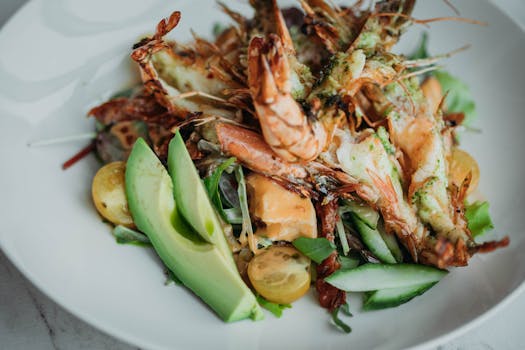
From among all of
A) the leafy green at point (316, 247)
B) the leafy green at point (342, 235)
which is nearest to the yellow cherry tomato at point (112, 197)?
the leafy green at point (316, 247)

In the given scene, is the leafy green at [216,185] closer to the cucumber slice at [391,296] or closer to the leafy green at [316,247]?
the leafy green at [316,247]

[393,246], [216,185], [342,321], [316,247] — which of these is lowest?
[342,321]

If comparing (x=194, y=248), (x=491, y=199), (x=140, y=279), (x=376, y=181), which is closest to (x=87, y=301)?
(x=140, y=279)

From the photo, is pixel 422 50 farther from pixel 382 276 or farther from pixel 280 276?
pixel 280 276

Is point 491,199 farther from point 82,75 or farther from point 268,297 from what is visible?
point 82,75

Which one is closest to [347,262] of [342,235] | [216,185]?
A: [342,235]
